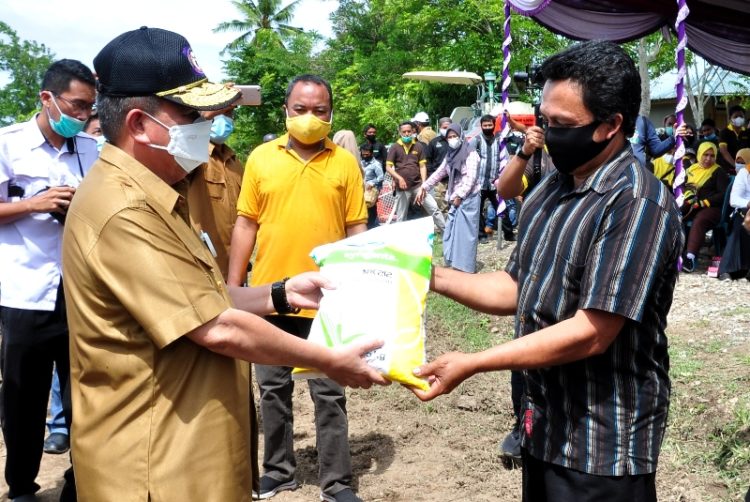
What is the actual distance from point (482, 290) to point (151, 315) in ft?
3.86

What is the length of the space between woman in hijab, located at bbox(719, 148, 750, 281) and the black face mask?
20.6 ft

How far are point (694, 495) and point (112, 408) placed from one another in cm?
294

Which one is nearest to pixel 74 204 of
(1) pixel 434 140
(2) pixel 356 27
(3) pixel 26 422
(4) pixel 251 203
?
(4) pixel 251 203

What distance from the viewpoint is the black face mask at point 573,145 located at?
205 centimetres

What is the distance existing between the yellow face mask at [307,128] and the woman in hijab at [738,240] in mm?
5559

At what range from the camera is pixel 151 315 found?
174 cm

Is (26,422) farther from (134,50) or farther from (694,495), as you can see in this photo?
(694,495)

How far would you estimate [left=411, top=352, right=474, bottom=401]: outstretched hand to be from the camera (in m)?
2.15

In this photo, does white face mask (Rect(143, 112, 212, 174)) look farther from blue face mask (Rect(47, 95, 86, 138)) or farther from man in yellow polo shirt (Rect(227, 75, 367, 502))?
blue face mask (Rect(47, 95, 86, 138))

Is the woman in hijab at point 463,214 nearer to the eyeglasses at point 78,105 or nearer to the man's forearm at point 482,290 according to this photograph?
the eyeglasses at point 78,105

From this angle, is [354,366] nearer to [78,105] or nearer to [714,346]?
[78,105]

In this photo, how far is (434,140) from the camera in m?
12.9

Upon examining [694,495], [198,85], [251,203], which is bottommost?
[694,495]

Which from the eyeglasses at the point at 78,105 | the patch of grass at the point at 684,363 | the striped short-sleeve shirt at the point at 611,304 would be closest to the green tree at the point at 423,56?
the patch of grass at the point at 684,363
